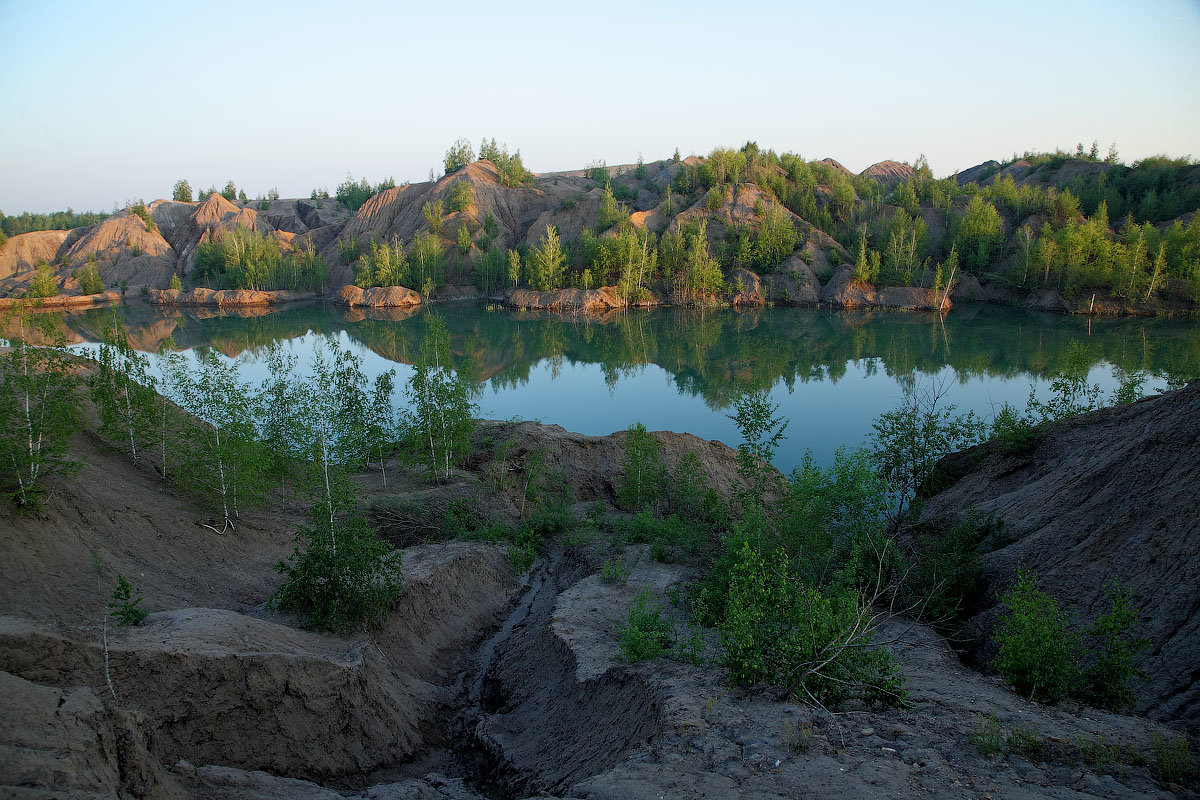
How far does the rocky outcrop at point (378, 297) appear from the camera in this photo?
216 feet

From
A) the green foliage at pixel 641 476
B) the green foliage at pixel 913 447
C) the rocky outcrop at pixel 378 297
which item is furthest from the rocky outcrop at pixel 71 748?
the rocky outcrop at pixel 378 297

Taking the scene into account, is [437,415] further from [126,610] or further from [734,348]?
[734,348]

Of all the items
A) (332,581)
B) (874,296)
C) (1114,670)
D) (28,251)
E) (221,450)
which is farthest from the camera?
(28,251)

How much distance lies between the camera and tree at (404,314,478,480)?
15539mm

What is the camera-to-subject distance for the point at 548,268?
2608 inches

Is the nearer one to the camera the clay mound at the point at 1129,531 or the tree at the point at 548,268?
Result: the clay mound at the point at 1129,531

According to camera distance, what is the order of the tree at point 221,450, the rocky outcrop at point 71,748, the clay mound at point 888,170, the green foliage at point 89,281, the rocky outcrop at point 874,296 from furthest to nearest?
the clay mound at point 888,170 → the green foliage at point 89,281 → the rocky outcrop at point 874,296 → the tree at point 221,450 → the rocky outcrop at point 71,748

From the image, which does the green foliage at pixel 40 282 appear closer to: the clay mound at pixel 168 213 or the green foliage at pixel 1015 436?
the green foliage at pixel 1015 436

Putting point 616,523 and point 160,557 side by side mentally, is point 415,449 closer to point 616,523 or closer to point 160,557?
point 616,523

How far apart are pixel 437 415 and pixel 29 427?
785 cm

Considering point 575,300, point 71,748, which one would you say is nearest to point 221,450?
point 71,748

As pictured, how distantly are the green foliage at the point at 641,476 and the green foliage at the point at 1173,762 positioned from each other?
10746 millimetres

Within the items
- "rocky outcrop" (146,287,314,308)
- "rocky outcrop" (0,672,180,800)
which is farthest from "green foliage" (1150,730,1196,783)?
"rocky outcrop" (146,287,314,308)

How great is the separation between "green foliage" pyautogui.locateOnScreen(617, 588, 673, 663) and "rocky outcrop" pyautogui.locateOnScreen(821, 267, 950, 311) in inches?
2246
